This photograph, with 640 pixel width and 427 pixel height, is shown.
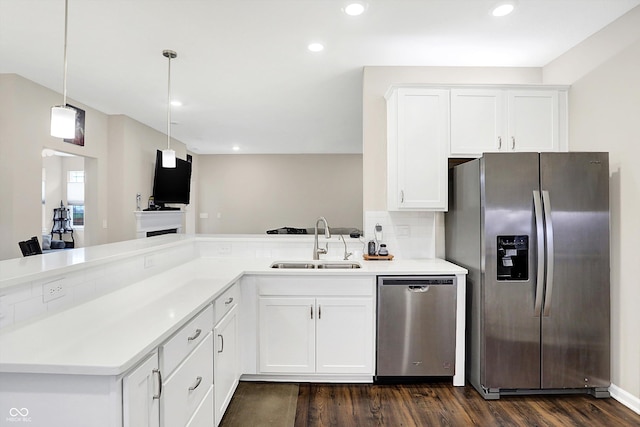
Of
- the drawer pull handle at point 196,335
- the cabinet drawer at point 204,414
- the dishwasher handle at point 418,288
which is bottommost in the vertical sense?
the cabinet drawer at point 204,414

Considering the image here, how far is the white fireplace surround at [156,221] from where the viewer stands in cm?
572

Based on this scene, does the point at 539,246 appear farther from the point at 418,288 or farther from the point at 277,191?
the point at 277,191

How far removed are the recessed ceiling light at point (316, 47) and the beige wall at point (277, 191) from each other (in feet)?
20.8

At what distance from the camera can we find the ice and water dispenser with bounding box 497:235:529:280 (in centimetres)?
249

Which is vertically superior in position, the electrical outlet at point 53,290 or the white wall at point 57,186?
the white wall at point 57,186

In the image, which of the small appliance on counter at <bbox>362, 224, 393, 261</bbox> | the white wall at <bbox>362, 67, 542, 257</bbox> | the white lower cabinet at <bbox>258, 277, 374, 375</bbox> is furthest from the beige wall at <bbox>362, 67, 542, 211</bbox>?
the white lower cabinet at <bbox>258, 277, 374, 375</bbox>

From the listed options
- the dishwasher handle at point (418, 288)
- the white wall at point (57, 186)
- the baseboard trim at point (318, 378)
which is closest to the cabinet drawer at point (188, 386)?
the baseboard trim at point (318, 378)

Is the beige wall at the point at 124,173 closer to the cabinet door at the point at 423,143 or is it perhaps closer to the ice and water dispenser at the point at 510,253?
the cabinet door at the point at 423,143

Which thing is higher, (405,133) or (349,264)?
(405,133)

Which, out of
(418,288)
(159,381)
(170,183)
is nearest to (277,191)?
(170,183)

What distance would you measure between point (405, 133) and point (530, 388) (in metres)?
2.09

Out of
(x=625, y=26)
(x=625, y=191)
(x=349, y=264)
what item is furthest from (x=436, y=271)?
(x=625, y=26)

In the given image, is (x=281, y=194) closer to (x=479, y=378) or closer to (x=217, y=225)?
(x=217, y=225)

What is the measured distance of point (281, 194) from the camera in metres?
9.37
